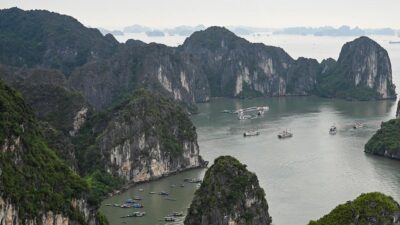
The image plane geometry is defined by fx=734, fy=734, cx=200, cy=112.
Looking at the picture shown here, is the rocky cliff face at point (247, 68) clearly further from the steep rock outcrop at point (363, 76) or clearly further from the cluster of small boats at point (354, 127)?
the cluster of small boats at point (354, 127)

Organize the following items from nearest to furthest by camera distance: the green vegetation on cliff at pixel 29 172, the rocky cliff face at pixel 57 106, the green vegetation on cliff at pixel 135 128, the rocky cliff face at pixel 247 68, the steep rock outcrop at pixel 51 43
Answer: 1. the green vegetation on cliff at pixel 29 172
2. the green vegetation on cliff at pixel 135 128
3. the rocky cliff face at pixel 57 106
4. the rocky cliff face at pixel 247 68
5. the steep rock outcrop at pixel 51 43

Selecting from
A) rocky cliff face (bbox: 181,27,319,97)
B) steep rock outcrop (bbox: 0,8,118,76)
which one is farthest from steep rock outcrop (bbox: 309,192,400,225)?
steep rock outcrop (bbox: 0,8,118,76)

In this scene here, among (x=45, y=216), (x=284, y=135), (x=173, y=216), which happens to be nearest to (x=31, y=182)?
(x=45, y=216)

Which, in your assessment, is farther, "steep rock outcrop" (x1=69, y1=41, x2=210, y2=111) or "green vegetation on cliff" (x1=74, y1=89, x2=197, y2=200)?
"steep rock outcrop" (x1=69, y1=41, x2=210, y2=111)

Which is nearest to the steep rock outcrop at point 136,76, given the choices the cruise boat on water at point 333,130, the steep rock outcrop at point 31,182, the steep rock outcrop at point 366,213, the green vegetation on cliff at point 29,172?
the cruise boat on water at point 333,130

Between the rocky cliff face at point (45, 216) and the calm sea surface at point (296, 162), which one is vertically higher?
the rocky cliff face at point (45, 216)

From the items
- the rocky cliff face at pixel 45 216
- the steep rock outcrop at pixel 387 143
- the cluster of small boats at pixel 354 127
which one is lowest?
the cluster of small boats at pixel 354 127

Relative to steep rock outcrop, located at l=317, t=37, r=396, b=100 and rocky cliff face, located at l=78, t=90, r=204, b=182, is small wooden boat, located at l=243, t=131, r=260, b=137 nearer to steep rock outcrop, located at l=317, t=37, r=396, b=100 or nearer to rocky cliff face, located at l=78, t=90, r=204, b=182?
rocky cliff face, located at l=78, t=90, r=204, b=182
